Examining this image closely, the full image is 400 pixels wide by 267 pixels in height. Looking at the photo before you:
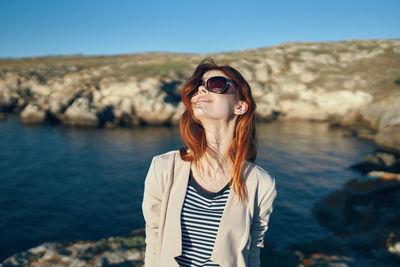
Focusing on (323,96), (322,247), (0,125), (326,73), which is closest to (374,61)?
(326,73)

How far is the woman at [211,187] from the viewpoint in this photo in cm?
253

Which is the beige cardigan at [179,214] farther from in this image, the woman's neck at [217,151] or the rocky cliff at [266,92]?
the rocky cliff at [266,92]

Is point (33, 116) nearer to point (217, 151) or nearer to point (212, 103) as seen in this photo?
point (217, 151)

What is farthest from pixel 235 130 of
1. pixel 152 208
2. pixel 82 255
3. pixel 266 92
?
pixel 266 92

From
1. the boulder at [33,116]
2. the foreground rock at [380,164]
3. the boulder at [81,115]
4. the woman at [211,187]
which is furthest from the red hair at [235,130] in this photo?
the boulder at [33,116]

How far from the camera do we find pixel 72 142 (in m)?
26.6

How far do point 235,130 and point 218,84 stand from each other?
2.07 feet

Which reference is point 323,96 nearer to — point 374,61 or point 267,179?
point 374,61

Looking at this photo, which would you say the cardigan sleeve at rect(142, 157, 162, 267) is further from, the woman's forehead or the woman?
the woman's forehead

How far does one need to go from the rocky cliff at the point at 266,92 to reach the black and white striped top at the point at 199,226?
27006mm

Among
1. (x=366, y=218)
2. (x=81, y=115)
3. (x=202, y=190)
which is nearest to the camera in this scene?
(x=202, y=190)

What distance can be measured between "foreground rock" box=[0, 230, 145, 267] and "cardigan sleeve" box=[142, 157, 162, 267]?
13.1ft

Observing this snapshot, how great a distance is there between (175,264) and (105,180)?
16.7m

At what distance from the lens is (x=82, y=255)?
253 inches
